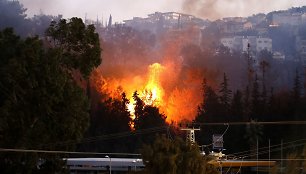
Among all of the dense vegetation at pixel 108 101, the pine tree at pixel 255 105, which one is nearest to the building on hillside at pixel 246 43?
the dense vegetation at pixel 108 101

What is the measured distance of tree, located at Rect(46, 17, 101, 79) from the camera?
95.4 ft

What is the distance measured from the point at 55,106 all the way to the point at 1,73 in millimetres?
3068

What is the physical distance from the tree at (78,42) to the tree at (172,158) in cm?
581

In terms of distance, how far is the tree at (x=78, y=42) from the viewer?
29078 millimetres

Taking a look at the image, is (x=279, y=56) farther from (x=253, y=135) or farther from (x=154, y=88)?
(x=253, y=135)

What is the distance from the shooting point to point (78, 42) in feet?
96.2

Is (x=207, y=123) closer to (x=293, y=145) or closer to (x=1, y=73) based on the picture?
(x=293, y=145)

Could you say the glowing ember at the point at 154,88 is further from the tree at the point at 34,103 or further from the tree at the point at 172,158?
the tree at the point at 172,158

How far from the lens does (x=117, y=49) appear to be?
102500 mm

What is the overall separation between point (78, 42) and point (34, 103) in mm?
3907

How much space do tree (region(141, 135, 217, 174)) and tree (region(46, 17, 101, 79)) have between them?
19.1 ft

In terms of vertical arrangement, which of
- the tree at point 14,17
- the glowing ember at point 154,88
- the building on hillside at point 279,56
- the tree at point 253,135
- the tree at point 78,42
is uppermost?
the tree at point 14,17

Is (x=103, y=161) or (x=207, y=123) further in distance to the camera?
(x=207, y=123)

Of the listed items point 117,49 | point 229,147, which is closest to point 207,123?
point 229,147
